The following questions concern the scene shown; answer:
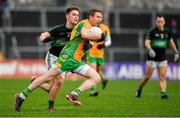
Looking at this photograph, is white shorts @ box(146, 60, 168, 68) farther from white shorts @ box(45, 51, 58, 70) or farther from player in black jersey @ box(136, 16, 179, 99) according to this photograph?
white shorts @ box(45, 51, 58, 70)

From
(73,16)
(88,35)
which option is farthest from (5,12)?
(88,35)

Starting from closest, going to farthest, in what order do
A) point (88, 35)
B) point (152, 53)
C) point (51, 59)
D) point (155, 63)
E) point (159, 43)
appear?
point (88, 35)
point (51, 59)
point (152, 53)
point (155, 63)
point (159, 43)

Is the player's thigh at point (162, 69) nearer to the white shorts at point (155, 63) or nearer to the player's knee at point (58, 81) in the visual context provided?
the white shorts at point (155, 63)

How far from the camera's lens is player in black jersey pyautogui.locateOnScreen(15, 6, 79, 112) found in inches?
593

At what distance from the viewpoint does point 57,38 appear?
15664 millimetres

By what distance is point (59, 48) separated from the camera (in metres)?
16.0

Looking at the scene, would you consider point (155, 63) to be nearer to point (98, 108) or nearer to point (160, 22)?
point (160, 22)

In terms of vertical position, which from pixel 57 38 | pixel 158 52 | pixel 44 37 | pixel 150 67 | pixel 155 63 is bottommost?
pixel 150 67

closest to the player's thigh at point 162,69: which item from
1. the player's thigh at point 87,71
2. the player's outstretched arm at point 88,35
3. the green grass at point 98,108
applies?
the green grass at point 98,108

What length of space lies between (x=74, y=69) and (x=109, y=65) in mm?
19960

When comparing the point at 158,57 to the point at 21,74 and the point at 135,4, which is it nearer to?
the point at 21,74

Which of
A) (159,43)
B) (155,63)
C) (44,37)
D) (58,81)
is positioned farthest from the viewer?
(159,43)

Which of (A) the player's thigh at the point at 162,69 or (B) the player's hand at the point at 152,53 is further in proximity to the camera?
(A) the player's thigh at the point at 162,69

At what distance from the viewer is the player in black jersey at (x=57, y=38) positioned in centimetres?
1505
